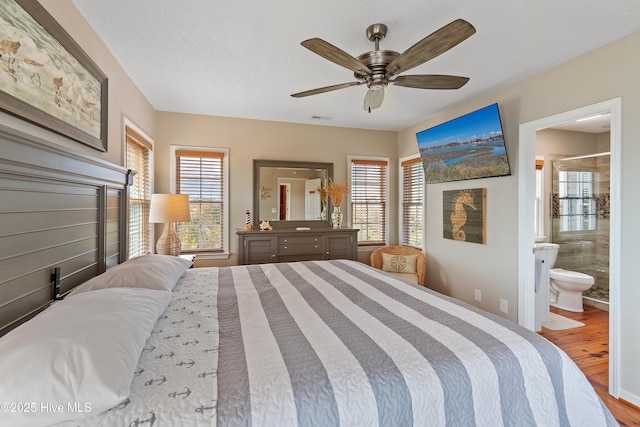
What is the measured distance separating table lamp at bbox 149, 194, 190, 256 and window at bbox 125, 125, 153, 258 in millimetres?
186

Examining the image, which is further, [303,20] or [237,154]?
[237,154]

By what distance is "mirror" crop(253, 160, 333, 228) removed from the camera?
4176 mm

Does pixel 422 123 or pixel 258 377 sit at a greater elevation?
pixel 422 123

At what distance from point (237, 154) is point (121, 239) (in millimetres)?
2012

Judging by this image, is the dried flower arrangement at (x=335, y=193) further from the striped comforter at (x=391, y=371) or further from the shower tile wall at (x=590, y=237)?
the shower tile wall at (x=590, y=237)

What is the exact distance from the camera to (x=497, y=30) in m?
2.03

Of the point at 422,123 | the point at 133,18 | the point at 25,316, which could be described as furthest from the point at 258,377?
the point at 422,123

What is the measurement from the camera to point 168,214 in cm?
310

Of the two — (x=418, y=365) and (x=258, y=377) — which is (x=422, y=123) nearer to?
(x=418, y=365)

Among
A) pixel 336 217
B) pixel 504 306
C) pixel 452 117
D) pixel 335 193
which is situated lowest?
pixel 504 306

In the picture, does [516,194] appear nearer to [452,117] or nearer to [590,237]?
[452,117]

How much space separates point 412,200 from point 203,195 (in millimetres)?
3039

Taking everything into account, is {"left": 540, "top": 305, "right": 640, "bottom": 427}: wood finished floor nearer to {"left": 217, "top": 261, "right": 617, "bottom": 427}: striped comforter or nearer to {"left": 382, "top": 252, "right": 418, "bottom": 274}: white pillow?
{"left": 217, "top": 261, "right": 617, "bottom": 427}: striped comforter

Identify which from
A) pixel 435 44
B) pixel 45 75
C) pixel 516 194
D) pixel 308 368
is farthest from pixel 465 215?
pixel 45 75
